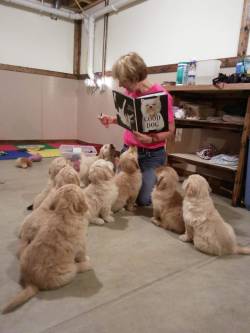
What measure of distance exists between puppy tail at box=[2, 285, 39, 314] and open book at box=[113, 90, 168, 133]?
156 cm

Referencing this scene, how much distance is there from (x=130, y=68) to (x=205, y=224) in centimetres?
141

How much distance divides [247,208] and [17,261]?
2.26 meters

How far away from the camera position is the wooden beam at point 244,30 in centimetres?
310

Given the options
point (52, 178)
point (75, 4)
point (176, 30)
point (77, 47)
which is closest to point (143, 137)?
point (52, 178)

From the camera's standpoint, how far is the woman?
7.66ft

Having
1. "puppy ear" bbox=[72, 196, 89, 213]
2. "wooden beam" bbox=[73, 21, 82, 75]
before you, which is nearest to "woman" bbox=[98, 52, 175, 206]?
"puppy ear" bbox=[72, 196, 89, 213]

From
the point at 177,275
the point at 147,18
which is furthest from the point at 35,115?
the point at 177,275

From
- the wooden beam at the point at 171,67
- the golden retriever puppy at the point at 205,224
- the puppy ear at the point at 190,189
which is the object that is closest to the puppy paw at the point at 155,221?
the golden retriever puppy at the point at 205,224

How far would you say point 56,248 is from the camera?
132cm

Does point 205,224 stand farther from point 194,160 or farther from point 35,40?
point 35,40

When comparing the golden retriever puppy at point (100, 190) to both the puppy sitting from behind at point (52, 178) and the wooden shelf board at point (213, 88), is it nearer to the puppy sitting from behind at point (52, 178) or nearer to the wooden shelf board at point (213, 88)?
the puppy sitting from behind at point (52, 178)

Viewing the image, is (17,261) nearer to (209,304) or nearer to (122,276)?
(122,276)

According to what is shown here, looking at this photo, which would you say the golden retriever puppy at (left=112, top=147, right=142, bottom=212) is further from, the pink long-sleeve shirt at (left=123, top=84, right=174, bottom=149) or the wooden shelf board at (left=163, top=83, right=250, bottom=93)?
the wooden shelf board at (left=163, top=83, right=250, bottom=93)

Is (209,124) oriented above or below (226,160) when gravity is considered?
above
